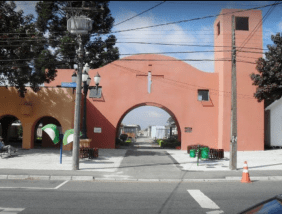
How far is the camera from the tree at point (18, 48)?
1809 centimetres

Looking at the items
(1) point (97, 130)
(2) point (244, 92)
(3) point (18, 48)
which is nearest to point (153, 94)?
(1) point (97, 130)

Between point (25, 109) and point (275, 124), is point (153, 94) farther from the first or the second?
point (275, 124)

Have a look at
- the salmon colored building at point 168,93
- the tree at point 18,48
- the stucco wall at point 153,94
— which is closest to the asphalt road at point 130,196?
the tree at point 18,48

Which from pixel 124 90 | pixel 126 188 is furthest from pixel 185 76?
pixel 126 188

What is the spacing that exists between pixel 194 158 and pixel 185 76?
947cm

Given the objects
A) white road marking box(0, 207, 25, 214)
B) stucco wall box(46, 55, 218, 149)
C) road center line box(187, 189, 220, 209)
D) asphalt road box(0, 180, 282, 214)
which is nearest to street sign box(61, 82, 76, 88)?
stucco wall box(46, 55, 218, 149)

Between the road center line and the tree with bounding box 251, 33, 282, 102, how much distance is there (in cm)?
1456

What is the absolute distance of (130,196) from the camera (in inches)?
317

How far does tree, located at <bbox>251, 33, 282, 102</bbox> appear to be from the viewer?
814 inches

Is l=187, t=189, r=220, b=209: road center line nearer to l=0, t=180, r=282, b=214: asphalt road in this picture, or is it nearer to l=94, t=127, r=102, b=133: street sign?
l=0, t=180, r=282, b=214: asphalt road

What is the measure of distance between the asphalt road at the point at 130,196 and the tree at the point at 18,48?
1044 cm

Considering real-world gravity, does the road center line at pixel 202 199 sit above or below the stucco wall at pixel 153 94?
below

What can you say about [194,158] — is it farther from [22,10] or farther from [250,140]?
[22,10]

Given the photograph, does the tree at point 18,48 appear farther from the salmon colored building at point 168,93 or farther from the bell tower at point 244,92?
the bell tower at point 244,92
